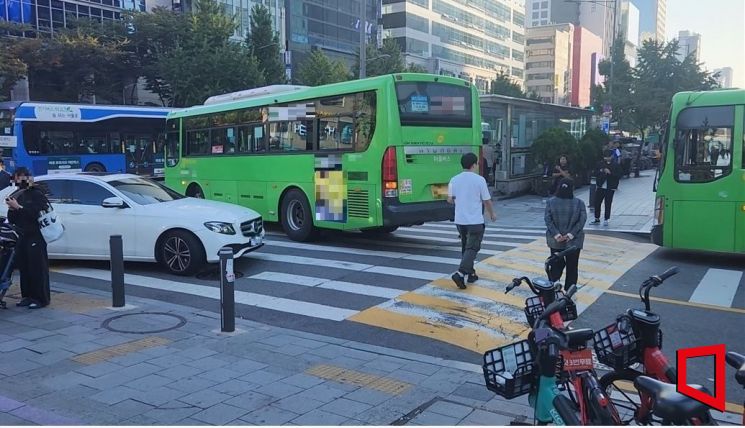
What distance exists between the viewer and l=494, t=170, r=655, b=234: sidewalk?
14742mm

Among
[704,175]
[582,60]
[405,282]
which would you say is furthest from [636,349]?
[582,60]

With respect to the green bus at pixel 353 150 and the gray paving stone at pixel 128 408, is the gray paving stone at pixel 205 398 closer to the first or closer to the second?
the gray paving stone at pixel 128 408

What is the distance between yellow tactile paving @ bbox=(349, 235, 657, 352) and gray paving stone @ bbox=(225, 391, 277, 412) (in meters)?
2.32

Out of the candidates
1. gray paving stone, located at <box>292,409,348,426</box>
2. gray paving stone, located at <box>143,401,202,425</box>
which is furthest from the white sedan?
gray paving stone, located at <box>292,409,348,426</box>

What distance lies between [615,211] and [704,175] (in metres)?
7.47

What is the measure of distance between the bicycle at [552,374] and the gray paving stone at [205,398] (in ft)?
7.25

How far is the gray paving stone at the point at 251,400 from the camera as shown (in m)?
4.42

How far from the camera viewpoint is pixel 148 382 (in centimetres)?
486

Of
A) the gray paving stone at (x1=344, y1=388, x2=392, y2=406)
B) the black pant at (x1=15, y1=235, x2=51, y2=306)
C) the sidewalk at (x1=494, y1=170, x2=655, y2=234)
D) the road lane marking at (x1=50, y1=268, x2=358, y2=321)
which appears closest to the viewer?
the gray paving stone at (x1=344, y1=388, x2=392, y2=406)

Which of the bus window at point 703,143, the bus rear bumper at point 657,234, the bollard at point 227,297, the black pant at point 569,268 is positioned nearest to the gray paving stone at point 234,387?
the bollard at point 227,297

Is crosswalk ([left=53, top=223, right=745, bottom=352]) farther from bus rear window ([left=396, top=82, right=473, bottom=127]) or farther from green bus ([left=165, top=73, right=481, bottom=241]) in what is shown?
bus rear window ([left=396, top=82, right=473, bottom=127])

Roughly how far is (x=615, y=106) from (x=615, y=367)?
46595 mm

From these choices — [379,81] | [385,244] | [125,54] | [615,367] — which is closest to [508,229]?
[385,244]

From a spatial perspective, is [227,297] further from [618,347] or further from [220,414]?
[618,347]
